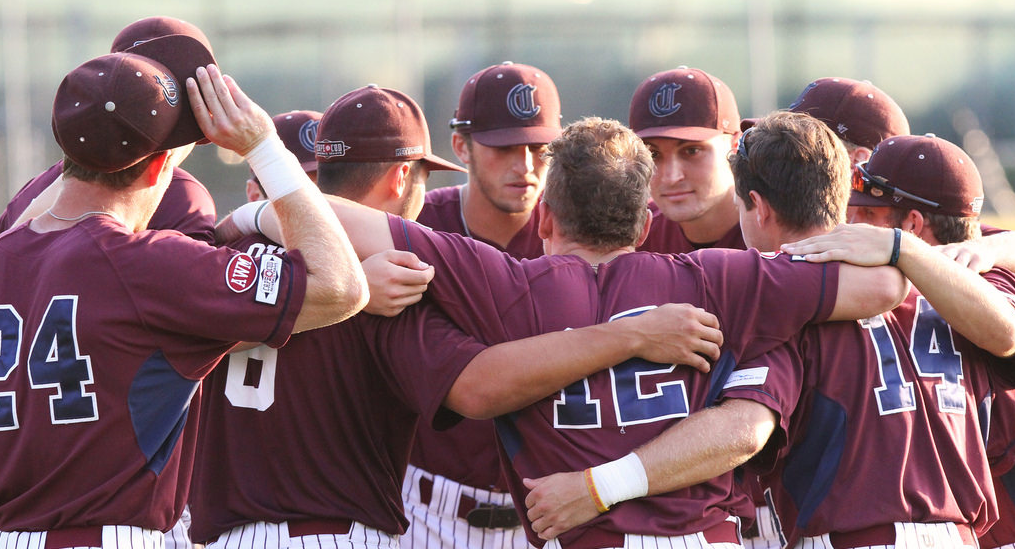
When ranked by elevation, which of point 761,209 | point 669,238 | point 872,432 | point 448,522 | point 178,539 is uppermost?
point 761,209

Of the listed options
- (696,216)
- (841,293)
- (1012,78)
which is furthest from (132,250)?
(1012,78)

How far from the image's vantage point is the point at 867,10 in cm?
1780

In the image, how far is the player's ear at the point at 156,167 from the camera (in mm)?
3268

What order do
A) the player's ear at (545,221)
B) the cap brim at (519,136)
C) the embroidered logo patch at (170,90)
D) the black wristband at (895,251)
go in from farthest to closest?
the cap brim at (519,136) → the player's ear at (545,221) → the black wristband at (895,251) → the embroidered logo patch at (170,90)

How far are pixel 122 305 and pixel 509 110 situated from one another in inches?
123

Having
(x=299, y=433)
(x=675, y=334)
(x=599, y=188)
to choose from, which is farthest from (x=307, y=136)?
(x=675, y=334)

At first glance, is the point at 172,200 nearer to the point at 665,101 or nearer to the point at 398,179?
the point at 398,179

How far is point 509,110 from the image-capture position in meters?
5.84

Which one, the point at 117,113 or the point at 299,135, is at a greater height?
the point at 117,113

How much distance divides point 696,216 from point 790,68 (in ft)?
42.7

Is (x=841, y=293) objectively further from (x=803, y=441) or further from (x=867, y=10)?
(x=867, y=10)

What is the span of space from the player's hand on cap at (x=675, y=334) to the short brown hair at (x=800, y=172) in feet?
2.20

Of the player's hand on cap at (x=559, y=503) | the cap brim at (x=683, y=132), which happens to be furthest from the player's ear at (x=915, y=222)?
the player's hand on cap at (x=559, y=503)

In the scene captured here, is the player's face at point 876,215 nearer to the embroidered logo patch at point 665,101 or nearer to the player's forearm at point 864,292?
the player's forearm at point 864,292
